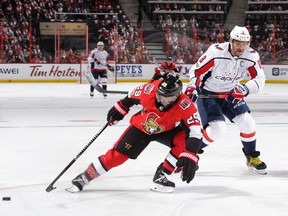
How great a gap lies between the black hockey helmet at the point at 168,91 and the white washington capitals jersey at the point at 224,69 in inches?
55.1

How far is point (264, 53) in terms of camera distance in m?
21.5

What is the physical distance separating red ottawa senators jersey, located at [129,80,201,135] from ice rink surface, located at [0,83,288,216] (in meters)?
0.49

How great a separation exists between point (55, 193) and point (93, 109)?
763 centimetres

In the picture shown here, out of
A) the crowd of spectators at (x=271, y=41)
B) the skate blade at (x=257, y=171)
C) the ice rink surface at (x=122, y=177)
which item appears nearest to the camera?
the ice rink surface at (x=122, y=177)

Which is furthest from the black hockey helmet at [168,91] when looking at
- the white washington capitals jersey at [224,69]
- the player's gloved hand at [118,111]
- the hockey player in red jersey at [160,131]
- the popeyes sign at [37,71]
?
the popeyes sign at [37,71]

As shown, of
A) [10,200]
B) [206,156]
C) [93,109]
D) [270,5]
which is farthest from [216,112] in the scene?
[270,5]

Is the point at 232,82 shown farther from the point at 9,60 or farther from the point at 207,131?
the point at 9,60

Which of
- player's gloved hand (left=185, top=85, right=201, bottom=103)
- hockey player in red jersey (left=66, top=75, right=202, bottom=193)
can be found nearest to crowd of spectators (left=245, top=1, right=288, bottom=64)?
player's gloved hand (left=185, top=85, right=201, bottom=103)

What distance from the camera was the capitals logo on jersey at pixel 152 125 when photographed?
460 centimetres

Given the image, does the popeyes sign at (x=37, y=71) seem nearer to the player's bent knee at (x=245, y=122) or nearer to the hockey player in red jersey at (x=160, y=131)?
the player's bent knee at (x=245, y=122)

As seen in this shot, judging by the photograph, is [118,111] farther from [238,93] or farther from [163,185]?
[238,93]

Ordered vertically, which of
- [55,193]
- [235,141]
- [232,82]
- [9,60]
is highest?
[232,82]

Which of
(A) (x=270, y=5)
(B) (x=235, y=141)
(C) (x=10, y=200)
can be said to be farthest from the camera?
(A) (x=270, y=5)

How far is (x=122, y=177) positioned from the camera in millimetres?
5340
